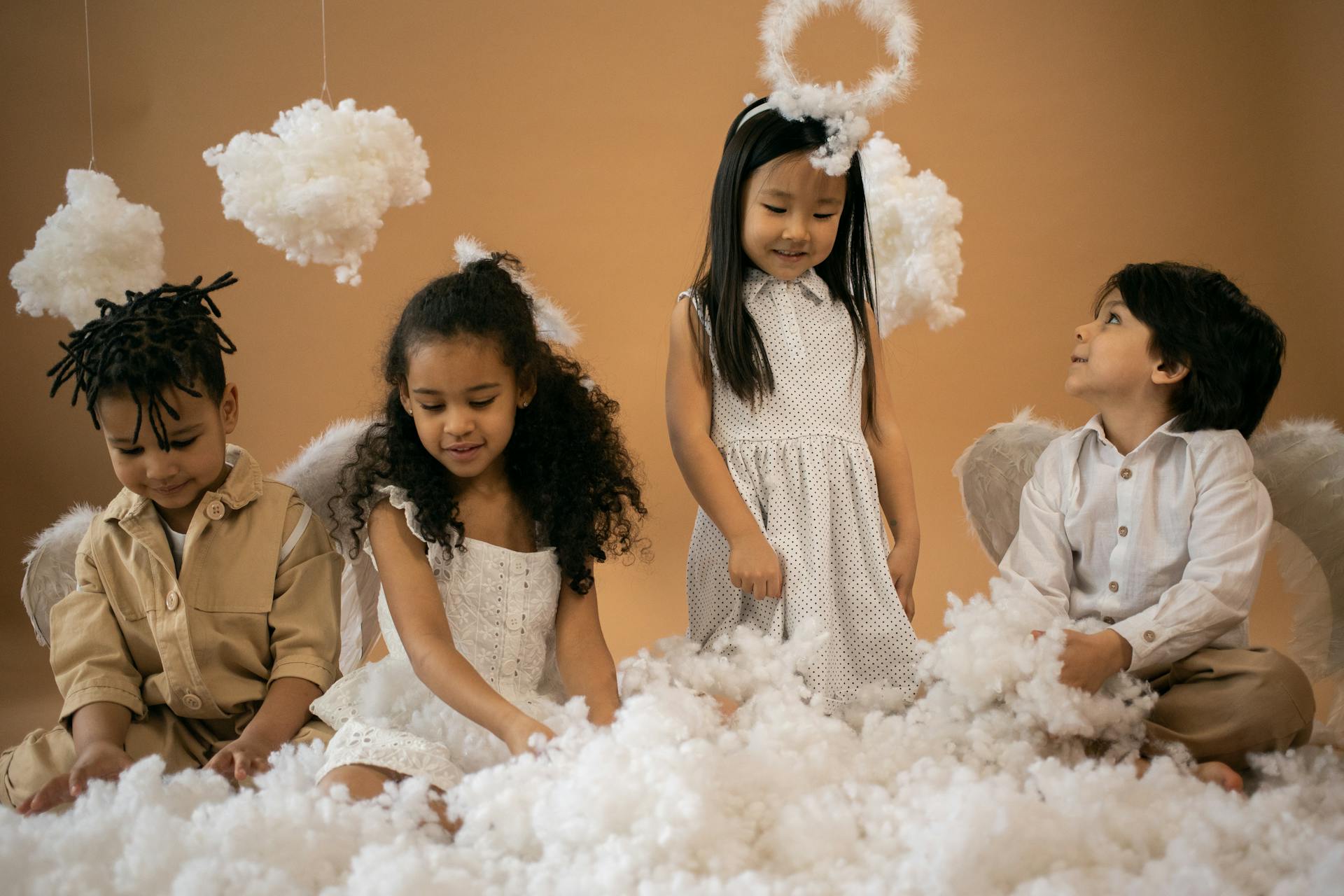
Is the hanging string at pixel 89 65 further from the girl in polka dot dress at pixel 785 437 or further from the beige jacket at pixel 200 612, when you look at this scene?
the girl in polka dot dress at pixel 785 437

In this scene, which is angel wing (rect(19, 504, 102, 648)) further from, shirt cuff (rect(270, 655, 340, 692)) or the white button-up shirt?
A: the white button-up shirt

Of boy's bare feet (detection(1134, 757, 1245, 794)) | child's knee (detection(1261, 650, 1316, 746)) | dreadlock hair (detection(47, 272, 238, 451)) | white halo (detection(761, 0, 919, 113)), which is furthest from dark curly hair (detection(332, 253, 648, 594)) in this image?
child's knee (detection(1261, 650, 1316, 746))

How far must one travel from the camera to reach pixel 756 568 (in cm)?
144

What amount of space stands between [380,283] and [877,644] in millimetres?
1446

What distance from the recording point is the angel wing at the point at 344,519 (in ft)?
5.07

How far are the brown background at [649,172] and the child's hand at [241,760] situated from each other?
1216 mm

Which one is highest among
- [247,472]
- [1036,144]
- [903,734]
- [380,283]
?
[380,283]

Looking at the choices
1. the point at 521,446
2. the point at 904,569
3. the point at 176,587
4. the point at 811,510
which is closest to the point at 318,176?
the point at 521,446

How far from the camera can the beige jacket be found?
1.37 m

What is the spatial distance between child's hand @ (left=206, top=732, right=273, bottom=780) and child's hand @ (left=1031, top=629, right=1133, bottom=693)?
837 millimetres

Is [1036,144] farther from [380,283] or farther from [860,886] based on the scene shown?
[860,886]

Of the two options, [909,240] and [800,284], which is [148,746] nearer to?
[800,284]

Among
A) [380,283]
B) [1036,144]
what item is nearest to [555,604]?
[380,283]

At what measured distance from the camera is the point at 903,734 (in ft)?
4.35
